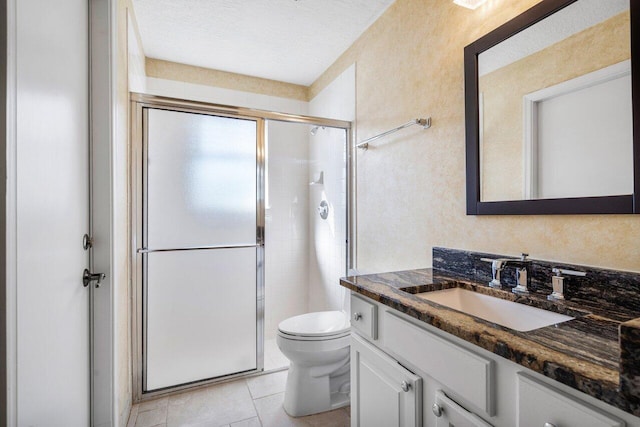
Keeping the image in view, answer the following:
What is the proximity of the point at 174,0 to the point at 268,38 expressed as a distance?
2.14 feet

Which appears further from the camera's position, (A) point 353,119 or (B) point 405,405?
(A) point 353,119

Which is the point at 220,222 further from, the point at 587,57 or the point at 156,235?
the point at 587,57

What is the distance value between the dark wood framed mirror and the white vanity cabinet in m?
0.63

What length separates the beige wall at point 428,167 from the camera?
105 centimetres

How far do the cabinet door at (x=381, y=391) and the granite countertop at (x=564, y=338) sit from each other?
22 centimetres

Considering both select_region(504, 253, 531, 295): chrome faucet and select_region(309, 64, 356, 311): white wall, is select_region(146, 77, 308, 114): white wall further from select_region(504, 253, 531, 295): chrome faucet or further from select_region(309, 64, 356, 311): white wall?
select_region(504, 253, 531, 295): chrome faucet

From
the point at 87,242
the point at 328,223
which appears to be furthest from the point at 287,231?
the point at 87,242

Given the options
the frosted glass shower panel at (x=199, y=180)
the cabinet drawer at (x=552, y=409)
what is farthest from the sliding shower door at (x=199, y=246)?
the cabinet drawer at (x=552, y=409)

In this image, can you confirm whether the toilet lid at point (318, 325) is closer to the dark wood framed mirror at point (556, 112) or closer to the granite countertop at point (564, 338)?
the granite countertop at point (564, 338)

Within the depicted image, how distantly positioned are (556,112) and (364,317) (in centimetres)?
100

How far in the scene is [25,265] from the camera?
29.7 inches

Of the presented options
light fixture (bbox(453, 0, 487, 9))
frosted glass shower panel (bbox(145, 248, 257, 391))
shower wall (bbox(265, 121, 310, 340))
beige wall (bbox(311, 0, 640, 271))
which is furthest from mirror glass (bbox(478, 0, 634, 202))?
shower wall (bbox(265, 121, 310, 340))

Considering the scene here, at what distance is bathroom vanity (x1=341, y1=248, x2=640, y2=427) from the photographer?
55cm

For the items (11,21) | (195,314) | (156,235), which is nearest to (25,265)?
(11,21)
